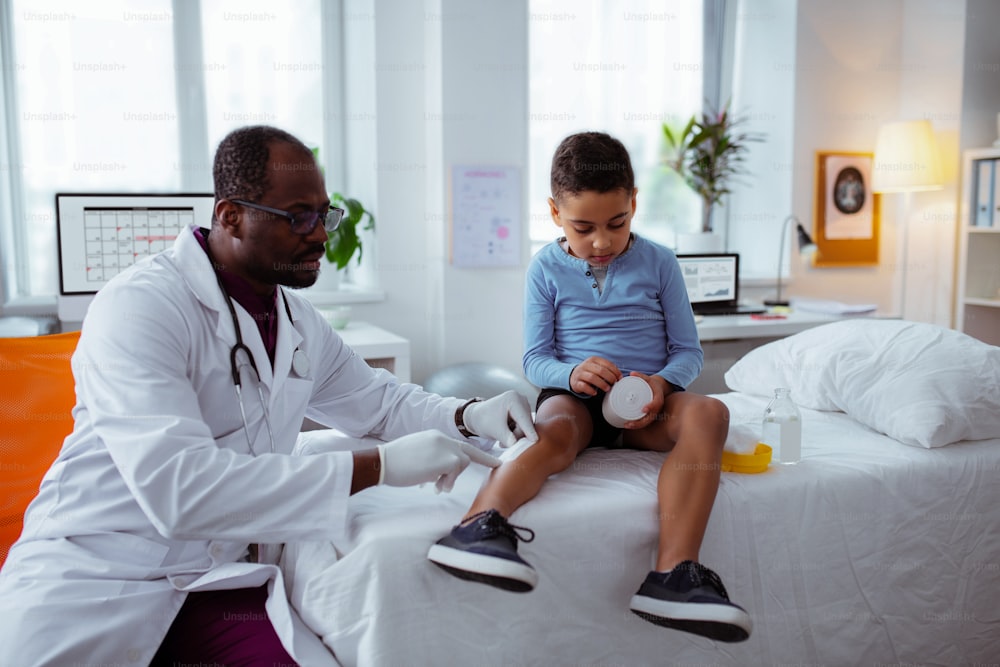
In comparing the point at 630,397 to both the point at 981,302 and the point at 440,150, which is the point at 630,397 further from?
the point at 981,302

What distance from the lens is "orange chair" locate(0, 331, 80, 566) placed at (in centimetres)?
158

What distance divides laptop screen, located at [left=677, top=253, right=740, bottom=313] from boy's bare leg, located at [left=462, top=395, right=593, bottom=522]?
6.25 feet

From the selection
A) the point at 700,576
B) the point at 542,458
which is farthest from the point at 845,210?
the point at 700,576

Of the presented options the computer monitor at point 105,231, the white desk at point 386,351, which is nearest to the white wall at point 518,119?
the white desk at point 386,351

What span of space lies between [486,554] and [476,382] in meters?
1.78

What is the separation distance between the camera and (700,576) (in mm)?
1250

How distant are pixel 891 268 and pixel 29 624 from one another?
411cm

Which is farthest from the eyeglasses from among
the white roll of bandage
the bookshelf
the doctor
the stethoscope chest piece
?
the bookshelf

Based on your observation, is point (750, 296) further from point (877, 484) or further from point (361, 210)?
point (877, 484)

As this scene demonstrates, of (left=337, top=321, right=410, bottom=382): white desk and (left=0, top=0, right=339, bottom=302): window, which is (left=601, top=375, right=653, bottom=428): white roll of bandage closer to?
(left=337, top=321, right=410, bottom=382): white desk

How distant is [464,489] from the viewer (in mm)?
1449

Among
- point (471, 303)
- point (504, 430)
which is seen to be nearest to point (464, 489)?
point (504, 430)

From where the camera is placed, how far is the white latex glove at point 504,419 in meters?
1.56

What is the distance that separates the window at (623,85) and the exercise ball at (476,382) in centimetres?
102
